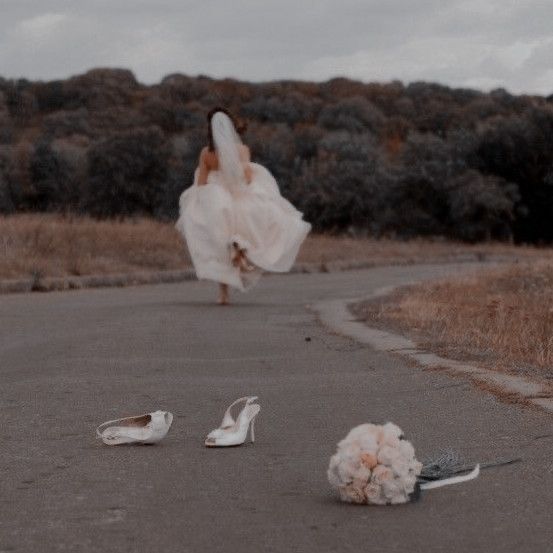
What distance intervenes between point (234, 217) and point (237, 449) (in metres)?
13.1

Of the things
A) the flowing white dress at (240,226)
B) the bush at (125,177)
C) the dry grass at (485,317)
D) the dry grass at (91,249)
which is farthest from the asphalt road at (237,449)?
the bush at (125,177)

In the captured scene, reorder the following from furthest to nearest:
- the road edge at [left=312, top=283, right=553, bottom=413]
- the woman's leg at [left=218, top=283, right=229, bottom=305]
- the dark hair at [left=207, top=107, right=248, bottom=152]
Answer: the dark hair at [left=207, top=107, right=248, bottom=152] < the woman's leg at [left=218, top=283, right=229, bottom=305] < the road edge at [left=312, top=283, right=553, bottom=413]

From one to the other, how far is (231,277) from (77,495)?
13.5 m

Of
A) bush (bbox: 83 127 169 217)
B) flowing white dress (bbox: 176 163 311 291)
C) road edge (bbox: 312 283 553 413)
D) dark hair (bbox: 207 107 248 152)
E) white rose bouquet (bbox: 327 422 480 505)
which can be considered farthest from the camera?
bush (bbox: 83 127 169 217)

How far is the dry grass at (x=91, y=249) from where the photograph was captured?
80.3 feet

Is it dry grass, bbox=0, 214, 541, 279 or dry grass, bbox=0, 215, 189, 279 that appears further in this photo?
dry grass, bbox=0, 214, 541, 279

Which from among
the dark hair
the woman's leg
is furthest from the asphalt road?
the dark hair

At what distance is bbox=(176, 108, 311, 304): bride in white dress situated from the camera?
19.7 metres

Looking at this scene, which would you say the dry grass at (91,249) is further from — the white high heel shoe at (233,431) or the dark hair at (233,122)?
the white high heel shoe at (233,431)

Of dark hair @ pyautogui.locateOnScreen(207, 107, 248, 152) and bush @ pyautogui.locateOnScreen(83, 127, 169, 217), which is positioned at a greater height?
dark hair @ pyautogui.locateOnScreen(207, 107, 248, 152)

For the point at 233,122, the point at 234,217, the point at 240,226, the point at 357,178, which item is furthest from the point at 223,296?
the point at 357,178

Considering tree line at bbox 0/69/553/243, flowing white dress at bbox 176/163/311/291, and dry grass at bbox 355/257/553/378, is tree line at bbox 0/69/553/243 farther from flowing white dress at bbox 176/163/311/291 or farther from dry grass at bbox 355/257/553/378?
dry grass at bbox 355/257/553/378

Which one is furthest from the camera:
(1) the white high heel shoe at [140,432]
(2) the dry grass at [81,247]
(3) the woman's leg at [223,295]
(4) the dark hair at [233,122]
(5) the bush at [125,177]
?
(5) the bush at [125,177]

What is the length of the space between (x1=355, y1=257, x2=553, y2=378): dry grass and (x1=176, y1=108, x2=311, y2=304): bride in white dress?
176 centimetres
